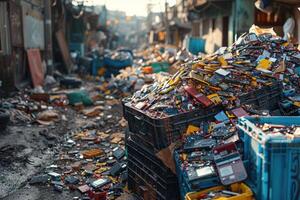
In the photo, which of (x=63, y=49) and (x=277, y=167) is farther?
(x=63, y=49)

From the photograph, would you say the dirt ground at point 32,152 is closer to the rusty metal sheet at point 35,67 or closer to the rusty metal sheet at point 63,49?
the rusty metal sheet at point 35,67

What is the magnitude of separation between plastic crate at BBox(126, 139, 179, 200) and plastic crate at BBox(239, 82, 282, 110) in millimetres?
1336

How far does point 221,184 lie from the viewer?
400 cm

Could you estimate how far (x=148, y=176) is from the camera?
4996 mm

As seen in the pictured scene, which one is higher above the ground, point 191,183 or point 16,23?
point 16,23

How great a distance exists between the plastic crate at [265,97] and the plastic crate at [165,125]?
1.40ft

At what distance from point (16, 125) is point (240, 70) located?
17.2 ft

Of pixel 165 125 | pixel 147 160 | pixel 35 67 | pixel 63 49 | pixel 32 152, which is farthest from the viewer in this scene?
pixel 63 49

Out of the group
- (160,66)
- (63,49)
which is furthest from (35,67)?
(63,49)

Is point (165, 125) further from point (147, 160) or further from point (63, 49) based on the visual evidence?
point (63, 49)

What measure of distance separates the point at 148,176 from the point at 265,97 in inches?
70.0

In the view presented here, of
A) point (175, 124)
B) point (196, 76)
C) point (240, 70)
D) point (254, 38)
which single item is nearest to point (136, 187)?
point (175, 124)

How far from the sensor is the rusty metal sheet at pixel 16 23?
41.3 ft

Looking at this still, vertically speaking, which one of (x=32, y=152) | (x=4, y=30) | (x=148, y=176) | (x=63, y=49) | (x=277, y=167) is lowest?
(x=32, y=152)
